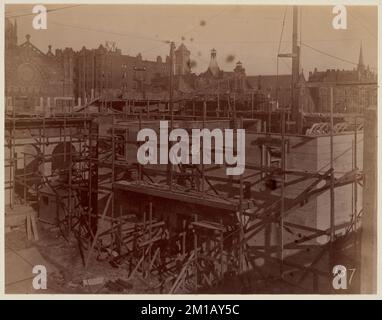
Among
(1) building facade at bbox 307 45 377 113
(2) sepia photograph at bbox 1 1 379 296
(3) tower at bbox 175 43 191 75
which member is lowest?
(2) sepia photograph at bbox 1 1 379 296

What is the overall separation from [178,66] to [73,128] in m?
45.3

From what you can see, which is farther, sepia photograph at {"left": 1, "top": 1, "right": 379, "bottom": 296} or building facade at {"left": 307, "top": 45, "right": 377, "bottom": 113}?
building facade at {"left": 307, "top": 45, "right": 377, "bottom": 113}

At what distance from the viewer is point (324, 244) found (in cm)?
1548

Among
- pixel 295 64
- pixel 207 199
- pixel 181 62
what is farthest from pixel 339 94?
pixel 181 62

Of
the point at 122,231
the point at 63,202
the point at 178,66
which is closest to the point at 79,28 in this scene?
the point at 122,231

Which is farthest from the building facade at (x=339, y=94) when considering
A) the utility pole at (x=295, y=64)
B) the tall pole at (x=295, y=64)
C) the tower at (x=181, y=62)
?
the tower at (x=181, y=62)

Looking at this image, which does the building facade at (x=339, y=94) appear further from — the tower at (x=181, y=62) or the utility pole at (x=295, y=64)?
the tower at (x=181, y=62)

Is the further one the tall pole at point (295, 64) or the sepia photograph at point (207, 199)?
the tall pole at point (295, 64)

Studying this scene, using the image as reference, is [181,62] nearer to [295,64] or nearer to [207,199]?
[295,64]

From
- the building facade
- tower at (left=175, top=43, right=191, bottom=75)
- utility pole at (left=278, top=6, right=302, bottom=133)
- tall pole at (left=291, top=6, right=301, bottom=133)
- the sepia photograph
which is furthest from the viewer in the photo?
tower at (left=175, top=43, right=191, bottom=75)

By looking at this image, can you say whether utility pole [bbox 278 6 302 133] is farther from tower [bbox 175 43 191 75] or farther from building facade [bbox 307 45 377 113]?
tower [bbox 175 43 191 75]

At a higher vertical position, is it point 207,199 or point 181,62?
point 181,62

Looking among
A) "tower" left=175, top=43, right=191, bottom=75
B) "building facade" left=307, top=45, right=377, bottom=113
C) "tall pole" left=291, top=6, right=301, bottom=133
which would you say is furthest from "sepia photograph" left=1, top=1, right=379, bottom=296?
"tower" left=175, top=43, right=191, bottom=75

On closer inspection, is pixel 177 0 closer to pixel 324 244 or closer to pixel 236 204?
pixel 236 204
